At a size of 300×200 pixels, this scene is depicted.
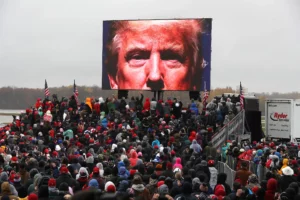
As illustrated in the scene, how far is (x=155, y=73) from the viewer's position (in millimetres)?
41000

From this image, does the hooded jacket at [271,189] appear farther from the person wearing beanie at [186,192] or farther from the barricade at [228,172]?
the barricade at [228,172]

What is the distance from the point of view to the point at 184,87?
40.6 metres

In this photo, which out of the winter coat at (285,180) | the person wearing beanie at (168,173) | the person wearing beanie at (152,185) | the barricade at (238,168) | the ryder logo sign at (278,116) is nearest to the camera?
the person wearing beanie at (152,185)

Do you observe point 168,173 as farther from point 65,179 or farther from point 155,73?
point 155,73

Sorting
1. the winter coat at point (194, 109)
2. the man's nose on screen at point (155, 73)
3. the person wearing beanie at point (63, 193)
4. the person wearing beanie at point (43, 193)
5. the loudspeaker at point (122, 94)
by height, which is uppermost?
the man's nose on screen at point (155, 73)

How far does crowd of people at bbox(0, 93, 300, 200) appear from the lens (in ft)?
40.8

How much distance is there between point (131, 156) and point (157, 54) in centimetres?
2249

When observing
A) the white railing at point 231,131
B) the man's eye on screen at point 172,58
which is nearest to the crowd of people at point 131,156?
the white railing at point 231,131

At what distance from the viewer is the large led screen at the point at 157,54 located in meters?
40.4

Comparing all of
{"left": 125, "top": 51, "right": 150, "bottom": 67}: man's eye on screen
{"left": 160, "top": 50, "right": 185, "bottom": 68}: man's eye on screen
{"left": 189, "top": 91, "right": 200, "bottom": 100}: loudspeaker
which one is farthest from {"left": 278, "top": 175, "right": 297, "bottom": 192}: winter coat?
{"left": 125, "top": 51, "right": 150, "bottom": 67}: man's eye on screen

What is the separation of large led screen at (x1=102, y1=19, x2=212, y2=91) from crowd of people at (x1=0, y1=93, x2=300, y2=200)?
94.7 inches

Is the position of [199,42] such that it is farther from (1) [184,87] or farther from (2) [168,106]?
(2) [168,106]

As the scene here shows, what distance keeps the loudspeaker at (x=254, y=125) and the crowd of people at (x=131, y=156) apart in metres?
1.15

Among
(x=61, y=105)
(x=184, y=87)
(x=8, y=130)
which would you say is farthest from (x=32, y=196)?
(x=184, y=87)
